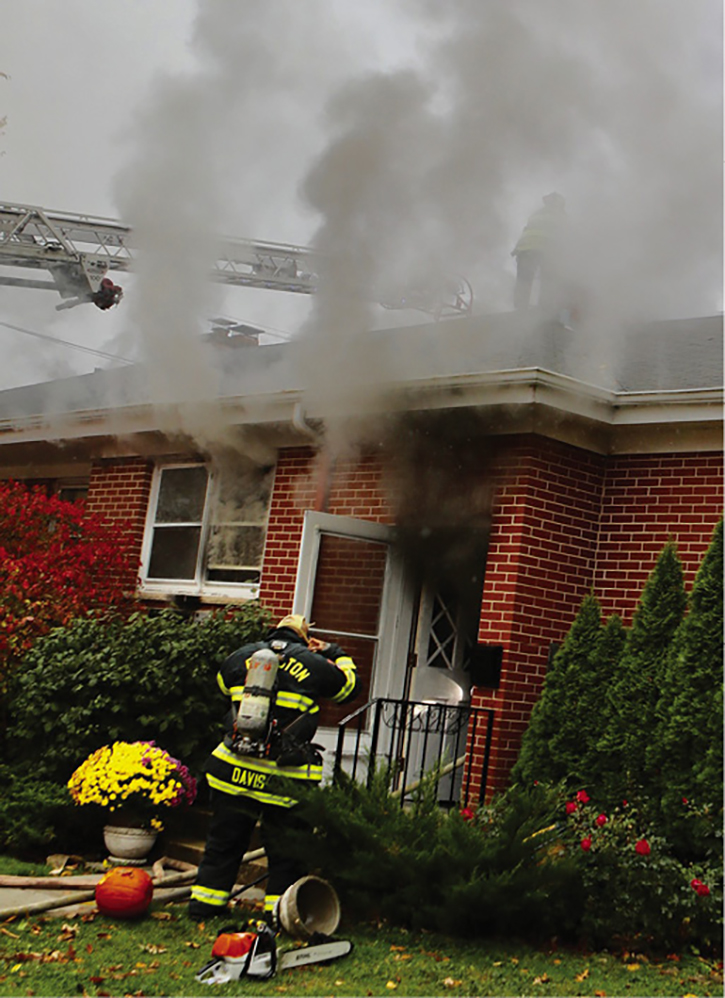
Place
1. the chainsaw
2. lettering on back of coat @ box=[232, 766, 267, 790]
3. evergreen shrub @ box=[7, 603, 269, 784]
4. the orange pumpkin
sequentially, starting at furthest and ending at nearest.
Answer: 1. evergreen shrub @ box=[7, 603, 269, 784]
2. lettering on back of coat @ box=[232, 766, 267, 790]
3. the orange pumpkin
4. the chainsaw

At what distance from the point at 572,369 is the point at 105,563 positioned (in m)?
4.53

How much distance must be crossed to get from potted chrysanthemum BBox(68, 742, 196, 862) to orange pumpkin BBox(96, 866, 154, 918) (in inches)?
53.5

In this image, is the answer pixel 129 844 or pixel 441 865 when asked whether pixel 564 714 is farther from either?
pixel 129 844

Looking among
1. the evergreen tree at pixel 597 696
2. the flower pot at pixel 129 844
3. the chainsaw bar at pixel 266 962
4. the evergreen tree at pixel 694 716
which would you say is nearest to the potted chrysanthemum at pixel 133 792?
the flower pot at pixel 129 844

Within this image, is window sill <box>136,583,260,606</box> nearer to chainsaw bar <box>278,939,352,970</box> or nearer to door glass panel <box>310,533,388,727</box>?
door glass panel <box>310,533,388,727</box>

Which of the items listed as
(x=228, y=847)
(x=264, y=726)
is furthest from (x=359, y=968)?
(x=264, y=726)

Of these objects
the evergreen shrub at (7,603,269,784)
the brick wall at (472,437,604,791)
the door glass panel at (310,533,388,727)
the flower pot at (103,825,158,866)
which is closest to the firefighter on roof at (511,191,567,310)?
the brick wall at (472,437,604,791)

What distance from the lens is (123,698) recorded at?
802 centimetres

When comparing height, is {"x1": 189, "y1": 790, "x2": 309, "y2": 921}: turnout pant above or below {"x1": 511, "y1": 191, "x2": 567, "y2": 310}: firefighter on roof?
below

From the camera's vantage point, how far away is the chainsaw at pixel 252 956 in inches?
199

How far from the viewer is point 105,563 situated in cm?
1041

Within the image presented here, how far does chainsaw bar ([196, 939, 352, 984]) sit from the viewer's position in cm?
505

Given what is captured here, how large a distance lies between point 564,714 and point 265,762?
5.73 feet

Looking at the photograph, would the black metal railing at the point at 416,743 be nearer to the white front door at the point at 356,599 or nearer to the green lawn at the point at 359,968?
the white front door at the point at 356,599
